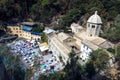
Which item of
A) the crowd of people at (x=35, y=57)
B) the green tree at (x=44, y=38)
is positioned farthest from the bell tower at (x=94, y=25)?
the green tree at (x=44, y=38)

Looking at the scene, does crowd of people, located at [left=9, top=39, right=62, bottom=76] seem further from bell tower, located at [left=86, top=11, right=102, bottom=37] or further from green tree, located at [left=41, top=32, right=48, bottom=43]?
bell tower, located at [left=86, top=11, right=102, bottom=37]

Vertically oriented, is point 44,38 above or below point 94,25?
below

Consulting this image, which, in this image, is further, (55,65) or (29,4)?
(29,4)

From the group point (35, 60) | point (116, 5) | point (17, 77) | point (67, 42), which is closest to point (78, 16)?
point (116, 5)

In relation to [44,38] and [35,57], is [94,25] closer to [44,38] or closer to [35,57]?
[35,57]

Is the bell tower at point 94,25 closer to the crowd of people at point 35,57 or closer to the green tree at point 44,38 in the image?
the crowd of people at point 35,57

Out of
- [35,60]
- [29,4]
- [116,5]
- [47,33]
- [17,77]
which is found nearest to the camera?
[17,77]

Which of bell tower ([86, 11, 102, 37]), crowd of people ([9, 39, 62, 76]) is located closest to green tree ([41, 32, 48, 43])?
crowd of people ([9, 39, 62, 76])

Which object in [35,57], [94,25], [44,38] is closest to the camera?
[94,25]

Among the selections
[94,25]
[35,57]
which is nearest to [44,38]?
[35,57]

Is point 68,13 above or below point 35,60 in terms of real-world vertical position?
above

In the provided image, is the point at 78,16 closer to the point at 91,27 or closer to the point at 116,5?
the point at 116,5
